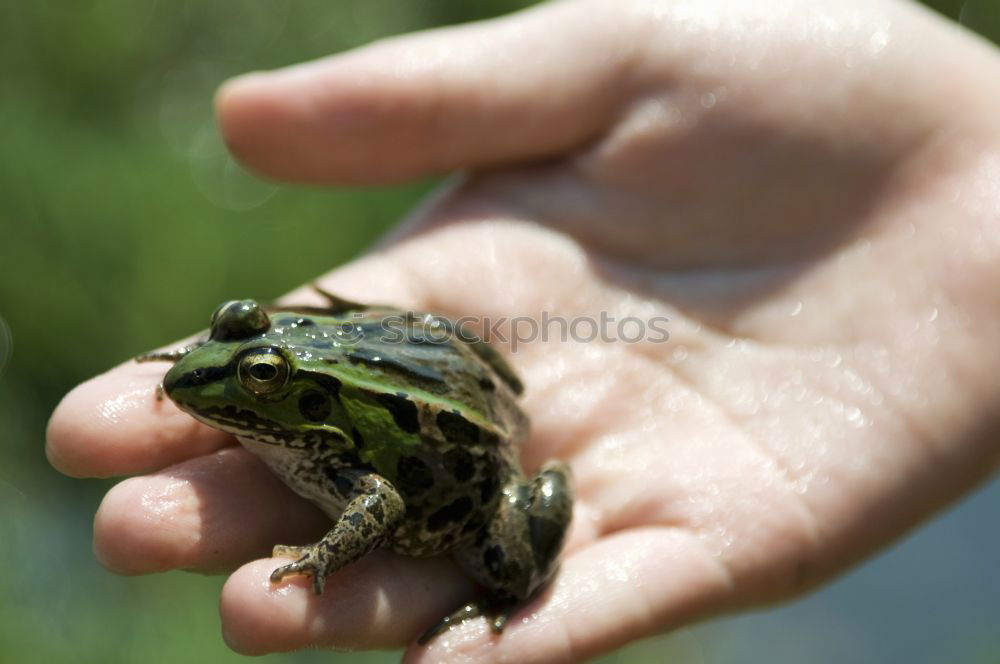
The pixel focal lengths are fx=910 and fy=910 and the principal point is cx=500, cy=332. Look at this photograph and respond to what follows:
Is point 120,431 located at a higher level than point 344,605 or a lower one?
higher

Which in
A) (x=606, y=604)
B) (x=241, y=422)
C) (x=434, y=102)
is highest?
(x=434, y=102)

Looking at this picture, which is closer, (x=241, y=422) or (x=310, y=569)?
(x=310, y=569)

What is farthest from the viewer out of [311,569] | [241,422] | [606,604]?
[606,604]

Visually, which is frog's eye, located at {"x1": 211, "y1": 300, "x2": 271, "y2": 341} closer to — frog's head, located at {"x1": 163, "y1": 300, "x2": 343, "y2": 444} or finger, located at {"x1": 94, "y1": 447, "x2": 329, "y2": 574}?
frog's head, located at {"x1": 163, "y1": 300, "x2": 343, "y2": 444}

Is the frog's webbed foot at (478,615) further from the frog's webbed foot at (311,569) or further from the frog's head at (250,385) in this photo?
the frog's head at (250,385)

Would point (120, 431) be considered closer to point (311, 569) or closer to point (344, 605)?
point (311, 569)

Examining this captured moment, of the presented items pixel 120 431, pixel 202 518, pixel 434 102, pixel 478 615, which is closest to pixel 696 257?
pixel 434 102
